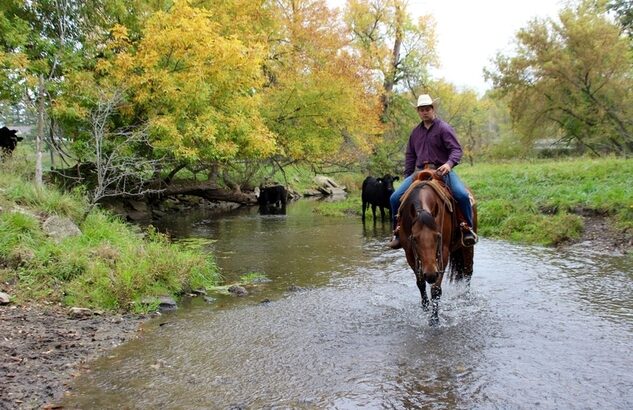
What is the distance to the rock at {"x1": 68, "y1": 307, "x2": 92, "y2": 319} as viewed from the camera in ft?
19.7

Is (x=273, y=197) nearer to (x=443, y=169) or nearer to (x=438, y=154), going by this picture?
(x=438, y=154)

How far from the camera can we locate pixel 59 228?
8.25m

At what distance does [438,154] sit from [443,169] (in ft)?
1.79

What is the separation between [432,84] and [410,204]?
31089mm

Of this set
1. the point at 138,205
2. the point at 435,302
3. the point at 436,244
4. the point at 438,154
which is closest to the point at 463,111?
the point at 138,205

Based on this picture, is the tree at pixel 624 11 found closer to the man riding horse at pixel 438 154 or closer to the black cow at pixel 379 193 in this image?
the black cow at pixel 379 193

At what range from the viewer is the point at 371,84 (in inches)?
1016

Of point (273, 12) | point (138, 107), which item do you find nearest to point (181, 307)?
point (138, 107)

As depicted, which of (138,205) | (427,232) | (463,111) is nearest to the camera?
(427,232)

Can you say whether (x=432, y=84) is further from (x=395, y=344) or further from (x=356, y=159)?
(x=395, y=344)

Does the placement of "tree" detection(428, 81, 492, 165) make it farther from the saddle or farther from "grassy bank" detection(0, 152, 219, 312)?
"grassy bank" detection(0, 152, 219, 312)

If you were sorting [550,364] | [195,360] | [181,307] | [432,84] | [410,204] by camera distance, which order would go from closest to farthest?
[550,364] < [195,360] < [410,204] < [181,307] < [432,84]

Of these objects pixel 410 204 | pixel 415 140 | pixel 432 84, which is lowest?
pixel 410 204

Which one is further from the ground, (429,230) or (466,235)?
(429,230)
